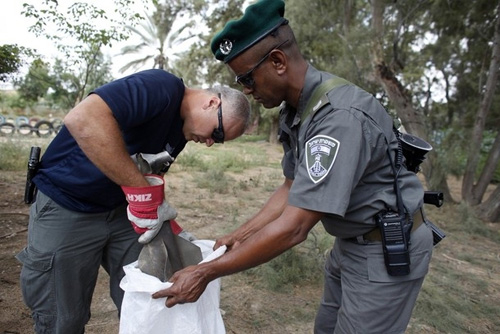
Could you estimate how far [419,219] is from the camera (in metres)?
1.67

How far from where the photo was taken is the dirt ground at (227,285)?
286cm

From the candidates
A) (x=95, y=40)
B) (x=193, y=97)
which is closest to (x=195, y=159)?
(x=95, y=40)

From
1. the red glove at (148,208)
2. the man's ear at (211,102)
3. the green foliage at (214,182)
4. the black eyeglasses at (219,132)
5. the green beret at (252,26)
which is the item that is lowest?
the green foliage at (214,182)

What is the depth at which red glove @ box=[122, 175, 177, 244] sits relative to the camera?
5.28 feet

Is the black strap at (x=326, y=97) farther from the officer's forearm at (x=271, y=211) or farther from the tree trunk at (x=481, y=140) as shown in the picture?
the tree trunk at (x=481, y=140)

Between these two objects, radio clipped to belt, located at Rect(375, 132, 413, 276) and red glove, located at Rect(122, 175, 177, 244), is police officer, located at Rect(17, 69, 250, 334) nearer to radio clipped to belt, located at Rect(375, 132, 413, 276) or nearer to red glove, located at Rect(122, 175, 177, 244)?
red glove, located at Rect(122, 175, 177, 244)

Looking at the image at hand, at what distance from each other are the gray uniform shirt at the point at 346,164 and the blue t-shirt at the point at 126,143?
62 cm

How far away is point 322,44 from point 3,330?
45.6ft

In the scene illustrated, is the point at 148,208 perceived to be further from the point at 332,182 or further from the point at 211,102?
the point at 332,182

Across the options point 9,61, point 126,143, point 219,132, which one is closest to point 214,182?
point 9,61

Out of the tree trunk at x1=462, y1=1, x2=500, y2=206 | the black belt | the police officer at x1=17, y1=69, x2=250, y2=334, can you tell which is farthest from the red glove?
the tree trunk at x1=462, y1=1, x2=500, y2=206

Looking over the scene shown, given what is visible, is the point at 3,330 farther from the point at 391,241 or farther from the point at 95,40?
the point at 95,40

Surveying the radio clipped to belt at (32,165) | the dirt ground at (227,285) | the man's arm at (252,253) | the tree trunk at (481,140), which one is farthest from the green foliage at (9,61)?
the tree trunk at (481,140)

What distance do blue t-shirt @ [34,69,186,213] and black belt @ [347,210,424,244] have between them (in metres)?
1.06
